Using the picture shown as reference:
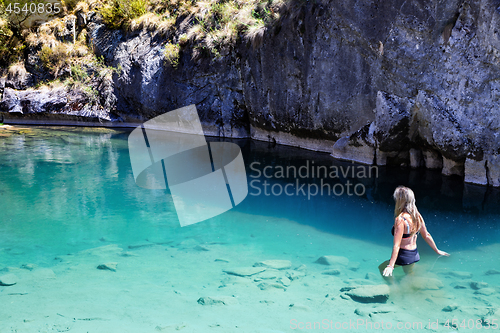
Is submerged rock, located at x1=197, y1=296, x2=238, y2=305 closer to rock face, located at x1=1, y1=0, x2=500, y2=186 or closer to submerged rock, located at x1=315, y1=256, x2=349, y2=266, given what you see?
submerged rock, located at x1=315, y1=256, x2=349, y2=266

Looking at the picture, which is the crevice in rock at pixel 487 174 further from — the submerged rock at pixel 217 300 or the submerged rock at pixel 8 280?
the submerged rock at pixel 8 280

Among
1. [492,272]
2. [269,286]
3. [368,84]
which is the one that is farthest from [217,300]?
[368,84]

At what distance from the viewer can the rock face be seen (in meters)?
8.54

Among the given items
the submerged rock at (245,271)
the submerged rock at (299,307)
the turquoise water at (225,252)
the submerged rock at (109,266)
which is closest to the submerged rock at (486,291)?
the turquoise water at (225,252)

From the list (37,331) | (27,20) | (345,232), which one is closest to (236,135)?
(345,232)

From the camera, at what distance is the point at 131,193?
8758 millimetres

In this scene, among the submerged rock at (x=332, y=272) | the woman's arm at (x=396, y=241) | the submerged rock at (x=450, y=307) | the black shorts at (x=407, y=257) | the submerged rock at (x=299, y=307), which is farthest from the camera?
the submerged rock at (x=332, y=272)

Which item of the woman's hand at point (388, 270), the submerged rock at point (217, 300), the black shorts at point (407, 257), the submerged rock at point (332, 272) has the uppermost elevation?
the black shorts at point (407, 257)

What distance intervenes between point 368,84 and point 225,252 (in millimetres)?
7236

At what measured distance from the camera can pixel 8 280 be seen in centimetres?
473

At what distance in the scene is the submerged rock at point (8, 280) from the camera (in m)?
4.67

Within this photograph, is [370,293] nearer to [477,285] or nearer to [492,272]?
[477,285]

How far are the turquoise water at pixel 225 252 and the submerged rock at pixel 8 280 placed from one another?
8 centimetres

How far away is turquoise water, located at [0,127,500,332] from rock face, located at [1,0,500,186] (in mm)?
1111
